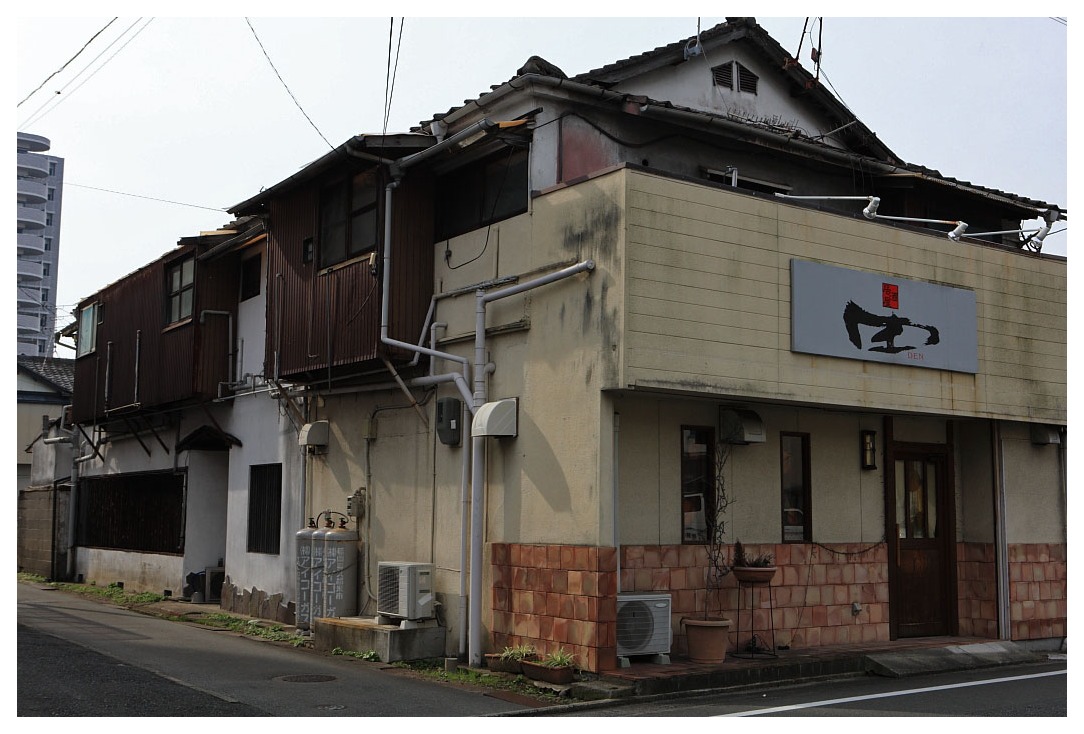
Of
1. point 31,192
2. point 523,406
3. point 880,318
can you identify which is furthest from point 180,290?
point 31,192

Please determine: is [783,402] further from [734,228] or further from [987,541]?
[987,541]

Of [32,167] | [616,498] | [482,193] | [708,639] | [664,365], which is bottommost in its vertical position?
[708,639]

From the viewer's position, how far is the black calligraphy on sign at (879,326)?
517 inches

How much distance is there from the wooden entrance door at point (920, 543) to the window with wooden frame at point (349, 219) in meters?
7.73

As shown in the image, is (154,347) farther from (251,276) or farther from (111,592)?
(111,592)

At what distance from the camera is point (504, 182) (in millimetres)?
13414

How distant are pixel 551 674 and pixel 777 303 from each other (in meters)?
4.89

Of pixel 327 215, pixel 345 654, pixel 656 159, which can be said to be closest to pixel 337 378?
pixel 327 215

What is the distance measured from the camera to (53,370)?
36.4m

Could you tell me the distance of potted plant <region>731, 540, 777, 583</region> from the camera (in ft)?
41.3

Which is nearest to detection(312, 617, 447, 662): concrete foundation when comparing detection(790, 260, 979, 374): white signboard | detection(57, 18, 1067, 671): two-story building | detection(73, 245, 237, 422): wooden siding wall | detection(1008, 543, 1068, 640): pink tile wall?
detection(57, 18, 1067, 671): two-story building

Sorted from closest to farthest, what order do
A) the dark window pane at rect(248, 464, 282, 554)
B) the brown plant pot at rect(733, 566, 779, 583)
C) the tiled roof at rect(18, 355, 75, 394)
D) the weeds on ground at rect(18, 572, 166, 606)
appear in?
the brown plant pot at rect(733, 566, 779, 583) < the dark window pane at rect(248, 464, 282, 554) < the weeds on ground at rect(18, 572, 166, 606) < the tiled roof at rect(18, 355, 75, 394)

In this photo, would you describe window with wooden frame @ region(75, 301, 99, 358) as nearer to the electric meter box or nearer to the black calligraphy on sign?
the electric meter box

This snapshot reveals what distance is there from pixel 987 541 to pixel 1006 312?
3165mm
